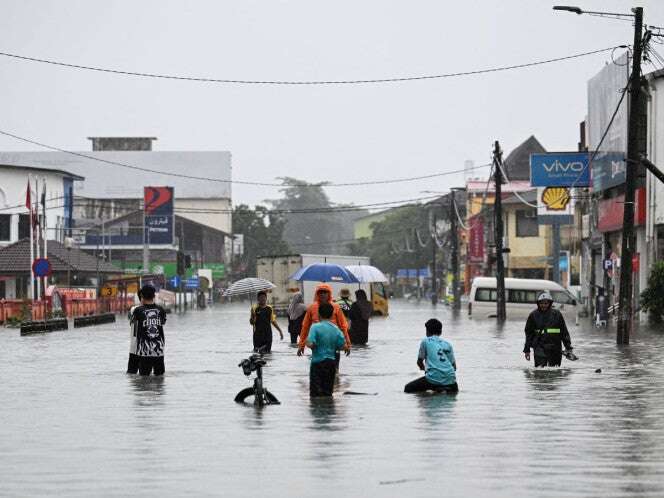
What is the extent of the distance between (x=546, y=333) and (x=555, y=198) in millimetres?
50127

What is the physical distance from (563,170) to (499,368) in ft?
131

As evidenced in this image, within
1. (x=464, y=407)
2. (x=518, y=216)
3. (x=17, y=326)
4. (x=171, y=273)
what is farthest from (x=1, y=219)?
(x=464, y=407)

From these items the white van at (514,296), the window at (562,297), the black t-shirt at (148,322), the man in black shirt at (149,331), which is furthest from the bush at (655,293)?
the black t-shirt at (148,322)

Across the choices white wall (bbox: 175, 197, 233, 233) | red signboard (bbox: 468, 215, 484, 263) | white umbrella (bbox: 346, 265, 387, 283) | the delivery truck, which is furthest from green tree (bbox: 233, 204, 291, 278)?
white umbrella (bbox: 346, 265, 387, 283)

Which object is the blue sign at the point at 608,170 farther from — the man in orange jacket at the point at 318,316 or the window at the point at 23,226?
the window at the point at 23,226

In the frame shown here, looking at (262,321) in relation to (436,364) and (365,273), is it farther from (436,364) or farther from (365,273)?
(365,273)

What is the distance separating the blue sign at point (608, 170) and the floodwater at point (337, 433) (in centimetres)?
3396

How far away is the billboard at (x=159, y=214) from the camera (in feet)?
376

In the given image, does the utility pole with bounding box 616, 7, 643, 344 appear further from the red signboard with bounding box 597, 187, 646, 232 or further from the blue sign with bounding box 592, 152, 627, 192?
the blue sign with bounding box 592, 152, 627, 192

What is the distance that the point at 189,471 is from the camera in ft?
40.2

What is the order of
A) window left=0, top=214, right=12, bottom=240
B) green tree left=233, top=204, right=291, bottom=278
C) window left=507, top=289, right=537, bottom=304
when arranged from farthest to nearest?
green tree left=233, top=204, right=291, bottom=278, window left=0, top=214, right=12, bottom=240, window left=507, top=289, right=537, bottom=304

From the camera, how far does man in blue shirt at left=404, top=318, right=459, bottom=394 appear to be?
2045cm

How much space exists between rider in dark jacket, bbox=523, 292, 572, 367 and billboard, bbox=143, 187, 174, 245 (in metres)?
89.6

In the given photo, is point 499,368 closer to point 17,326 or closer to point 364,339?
point 364,339
